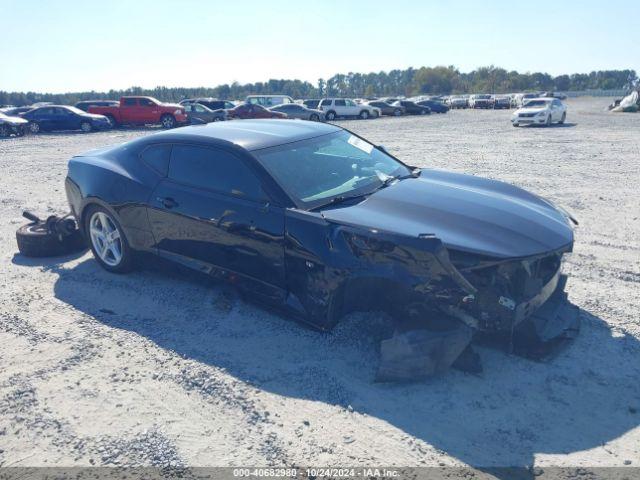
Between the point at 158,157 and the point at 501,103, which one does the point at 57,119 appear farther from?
the point at 501,103

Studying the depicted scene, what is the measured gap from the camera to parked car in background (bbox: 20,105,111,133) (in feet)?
79.7

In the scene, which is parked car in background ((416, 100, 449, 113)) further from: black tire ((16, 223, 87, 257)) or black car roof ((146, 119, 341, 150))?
black tire ((16, 223, 87, 257))

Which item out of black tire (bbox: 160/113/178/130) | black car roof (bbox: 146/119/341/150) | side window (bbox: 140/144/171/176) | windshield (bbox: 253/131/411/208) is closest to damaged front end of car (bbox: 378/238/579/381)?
windshield (bbox: 253/131/411/208)

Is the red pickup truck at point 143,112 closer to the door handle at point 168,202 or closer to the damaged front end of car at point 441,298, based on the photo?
the door handle at point 168,202

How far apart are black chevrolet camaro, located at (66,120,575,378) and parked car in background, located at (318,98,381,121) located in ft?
96.8

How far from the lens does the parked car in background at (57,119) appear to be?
24.3m

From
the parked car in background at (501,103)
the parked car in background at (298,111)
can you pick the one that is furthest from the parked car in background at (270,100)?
the parked car in background at (501,103)

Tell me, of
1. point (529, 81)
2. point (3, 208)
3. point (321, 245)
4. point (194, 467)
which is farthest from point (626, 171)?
point (529, 81)

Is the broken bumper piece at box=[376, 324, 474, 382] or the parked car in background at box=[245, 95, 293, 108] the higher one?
the parked car in background at box=[245, 95, 293, 108]

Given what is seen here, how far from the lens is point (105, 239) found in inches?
207

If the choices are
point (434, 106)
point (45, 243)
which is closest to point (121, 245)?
point (45, 243)

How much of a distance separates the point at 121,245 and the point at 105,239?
30 centimetres

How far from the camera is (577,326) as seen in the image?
151 inches

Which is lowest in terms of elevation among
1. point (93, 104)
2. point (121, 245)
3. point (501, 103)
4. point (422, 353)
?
point (422, 353)
